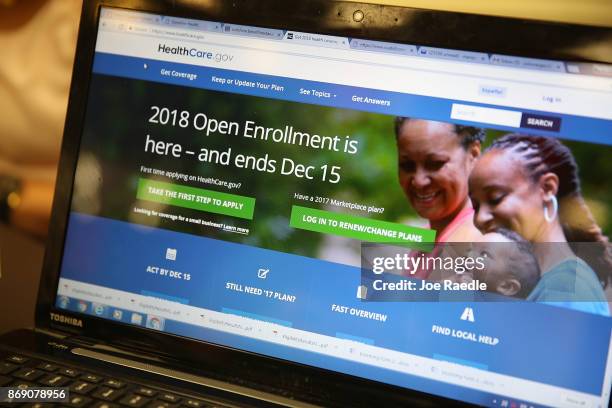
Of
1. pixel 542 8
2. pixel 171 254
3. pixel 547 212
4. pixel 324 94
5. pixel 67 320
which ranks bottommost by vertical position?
pixel 67 320

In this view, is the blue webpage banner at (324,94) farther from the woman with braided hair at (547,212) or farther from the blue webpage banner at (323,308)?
the blue webpage banner at (323,308)

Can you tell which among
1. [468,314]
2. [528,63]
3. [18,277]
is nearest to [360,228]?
[468,314]

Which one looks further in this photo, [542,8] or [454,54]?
[542,8]

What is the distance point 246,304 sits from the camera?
73 cm

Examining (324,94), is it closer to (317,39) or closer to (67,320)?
(317,39)

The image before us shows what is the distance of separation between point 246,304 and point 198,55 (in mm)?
316

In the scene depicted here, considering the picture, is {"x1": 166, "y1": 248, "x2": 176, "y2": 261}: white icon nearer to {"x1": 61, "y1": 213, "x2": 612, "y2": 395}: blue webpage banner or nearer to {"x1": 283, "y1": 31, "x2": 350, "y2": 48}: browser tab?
{"x1": 61, "y1": 213, "x2": 612, "y2": 395}: blue webpage banner

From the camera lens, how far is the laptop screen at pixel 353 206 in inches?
25.6

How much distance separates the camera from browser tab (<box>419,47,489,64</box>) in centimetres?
67

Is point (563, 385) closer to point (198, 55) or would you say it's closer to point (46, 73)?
point (198, 55)

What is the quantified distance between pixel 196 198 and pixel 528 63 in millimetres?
421

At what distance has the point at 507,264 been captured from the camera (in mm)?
665

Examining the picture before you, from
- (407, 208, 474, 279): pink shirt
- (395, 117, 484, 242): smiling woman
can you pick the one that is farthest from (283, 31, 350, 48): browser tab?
(407, 208, 474, 279): pink shirt

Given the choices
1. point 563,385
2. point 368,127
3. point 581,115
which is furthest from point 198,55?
point 563,385
